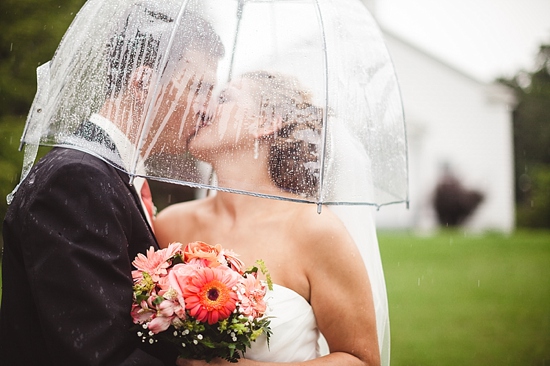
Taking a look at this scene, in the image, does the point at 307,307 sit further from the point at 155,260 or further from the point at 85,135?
the point at 85,135

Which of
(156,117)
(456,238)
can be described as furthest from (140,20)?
(456,238)

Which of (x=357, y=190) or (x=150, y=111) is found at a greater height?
(x=150, y=111)

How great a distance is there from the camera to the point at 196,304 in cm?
221

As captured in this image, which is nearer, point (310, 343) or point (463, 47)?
point (310, 343)

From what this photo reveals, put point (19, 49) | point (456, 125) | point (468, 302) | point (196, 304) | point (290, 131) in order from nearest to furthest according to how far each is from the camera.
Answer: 1. point (196, 304)
2. point (290, 131)
3. point (19, 49)
4. point (468, 302)
5. point (456, 125)

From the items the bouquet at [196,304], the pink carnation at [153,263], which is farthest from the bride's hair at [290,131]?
the pink carnation at [153,263]

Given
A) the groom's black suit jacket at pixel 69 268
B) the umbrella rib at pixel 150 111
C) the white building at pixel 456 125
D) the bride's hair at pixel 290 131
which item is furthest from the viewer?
the white building at pixel 456 125

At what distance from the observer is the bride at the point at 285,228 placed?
253 cm

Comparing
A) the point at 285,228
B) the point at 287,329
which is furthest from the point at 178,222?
the point at 287,329

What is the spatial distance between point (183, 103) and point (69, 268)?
820 mm

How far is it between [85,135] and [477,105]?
84.5ft

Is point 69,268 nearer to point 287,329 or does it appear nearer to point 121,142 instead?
point 121,142

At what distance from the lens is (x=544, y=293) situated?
30.9ft

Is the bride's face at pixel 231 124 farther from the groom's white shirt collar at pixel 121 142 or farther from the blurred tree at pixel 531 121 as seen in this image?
the blurred tree at pixel 531 121
